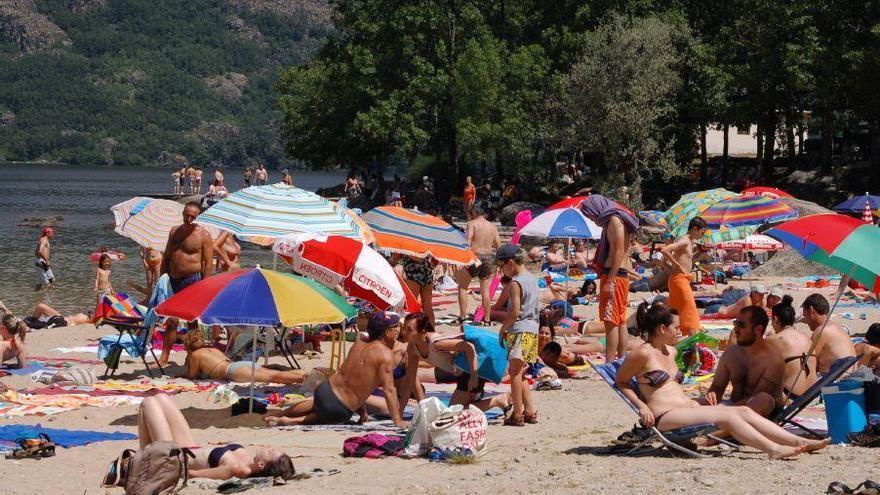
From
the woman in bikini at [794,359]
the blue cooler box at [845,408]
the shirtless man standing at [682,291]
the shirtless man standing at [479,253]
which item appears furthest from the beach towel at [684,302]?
the blue cooler box at [845,408]

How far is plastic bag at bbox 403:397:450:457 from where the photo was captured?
321 inches

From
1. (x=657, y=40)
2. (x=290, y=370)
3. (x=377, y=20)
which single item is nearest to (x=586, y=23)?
(x=657, y=40)

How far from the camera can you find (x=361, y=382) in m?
9.28

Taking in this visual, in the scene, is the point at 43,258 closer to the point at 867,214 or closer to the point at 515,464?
the point at 515,464

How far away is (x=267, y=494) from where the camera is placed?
7227 mm

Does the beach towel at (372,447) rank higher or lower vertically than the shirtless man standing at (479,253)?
lower

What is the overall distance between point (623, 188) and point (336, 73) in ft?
57.6

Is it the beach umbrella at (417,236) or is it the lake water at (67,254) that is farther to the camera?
the lake water at (67,254)

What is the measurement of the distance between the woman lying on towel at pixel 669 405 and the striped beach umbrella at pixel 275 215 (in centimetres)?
489

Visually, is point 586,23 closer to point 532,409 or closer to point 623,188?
point 623,188

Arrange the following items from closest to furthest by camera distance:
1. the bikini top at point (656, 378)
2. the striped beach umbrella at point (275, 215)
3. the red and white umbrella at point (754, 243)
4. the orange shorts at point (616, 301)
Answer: the bikini top at point (656, 378), the orange shorts at point (616, 301), the striped beach umbrella at point (275, 215), the red and white umbrella at point (754, 243)

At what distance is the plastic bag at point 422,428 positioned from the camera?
26.8 feet

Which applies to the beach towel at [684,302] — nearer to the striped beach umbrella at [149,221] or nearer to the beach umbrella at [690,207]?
the beach umbrella at [690,207]

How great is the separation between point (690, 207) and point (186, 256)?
9.36m
